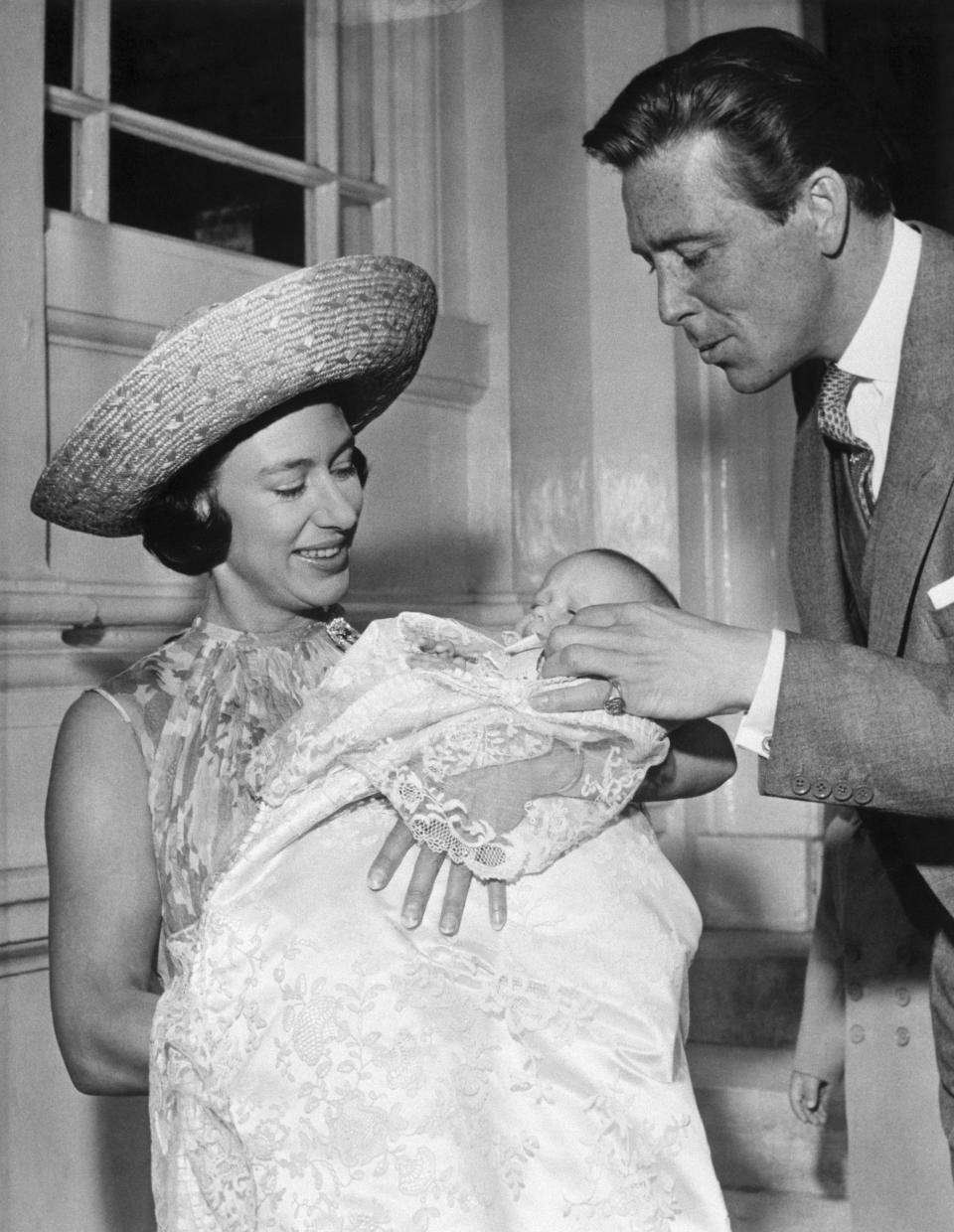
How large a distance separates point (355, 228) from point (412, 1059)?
2615 millimetres

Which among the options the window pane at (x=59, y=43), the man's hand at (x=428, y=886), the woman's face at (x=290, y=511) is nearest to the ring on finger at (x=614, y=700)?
the man's hand at (x=428, y=886)

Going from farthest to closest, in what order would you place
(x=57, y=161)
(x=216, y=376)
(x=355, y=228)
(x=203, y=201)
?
(x=355, y=228), (x=203, y=201), (x=57, y=161), (x=216, y=376)

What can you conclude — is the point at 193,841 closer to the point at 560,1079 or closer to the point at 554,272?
the point at 560,1079

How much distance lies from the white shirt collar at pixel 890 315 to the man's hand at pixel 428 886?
88 centimetres

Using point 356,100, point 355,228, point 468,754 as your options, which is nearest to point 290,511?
point 468,754

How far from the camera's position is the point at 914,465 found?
5.87ft

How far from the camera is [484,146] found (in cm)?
384

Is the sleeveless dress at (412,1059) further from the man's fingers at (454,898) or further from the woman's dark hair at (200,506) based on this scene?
the woman's dark hair at (200,506)

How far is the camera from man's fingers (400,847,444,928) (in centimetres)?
157

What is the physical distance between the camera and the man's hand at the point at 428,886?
1569 mm

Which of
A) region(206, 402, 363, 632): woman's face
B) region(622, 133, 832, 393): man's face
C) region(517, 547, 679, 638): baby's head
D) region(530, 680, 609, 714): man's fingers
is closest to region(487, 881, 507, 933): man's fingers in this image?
region(530, 680, 609, 714): man's fingers

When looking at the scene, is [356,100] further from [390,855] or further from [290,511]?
[390,855]

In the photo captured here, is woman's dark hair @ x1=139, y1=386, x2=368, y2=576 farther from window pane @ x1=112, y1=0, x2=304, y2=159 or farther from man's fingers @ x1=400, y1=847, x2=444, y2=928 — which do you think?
window pane @ x1=112, y1=0, x2=304, y2=159

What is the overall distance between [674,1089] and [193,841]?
2.28ft
